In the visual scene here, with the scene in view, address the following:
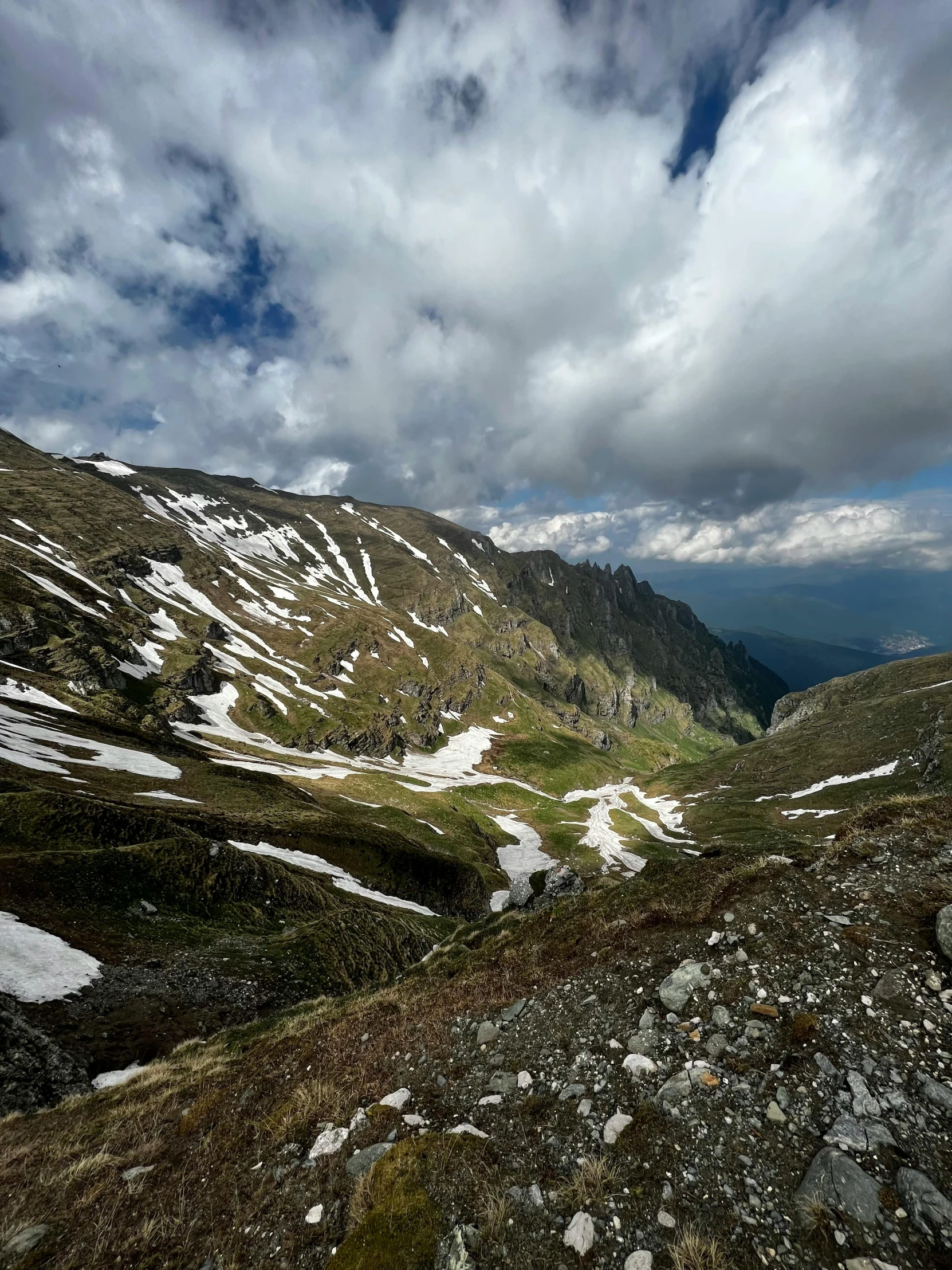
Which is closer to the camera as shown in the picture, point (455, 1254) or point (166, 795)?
point (455, 1254)

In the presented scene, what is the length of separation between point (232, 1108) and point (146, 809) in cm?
2947

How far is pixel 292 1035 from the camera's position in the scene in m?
14.2

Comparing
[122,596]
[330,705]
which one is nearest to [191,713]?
[330,705]

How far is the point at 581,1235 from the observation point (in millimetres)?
5492

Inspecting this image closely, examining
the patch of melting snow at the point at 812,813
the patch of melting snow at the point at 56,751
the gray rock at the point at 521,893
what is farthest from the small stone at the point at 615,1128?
the patch of melting snow at the point at 812,813

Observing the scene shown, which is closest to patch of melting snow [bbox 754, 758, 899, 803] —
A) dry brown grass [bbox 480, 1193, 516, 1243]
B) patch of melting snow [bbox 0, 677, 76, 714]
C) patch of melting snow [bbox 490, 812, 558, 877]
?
patch of melting snow [bbox 490, 812, 558, 877]

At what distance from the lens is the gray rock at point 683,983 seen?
30.3ft

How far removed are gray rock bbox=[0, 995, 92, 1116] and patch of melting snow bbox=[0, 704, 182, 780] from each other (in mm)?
32703

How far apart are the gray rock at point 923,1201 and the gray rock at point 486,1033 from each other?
7.02 metres

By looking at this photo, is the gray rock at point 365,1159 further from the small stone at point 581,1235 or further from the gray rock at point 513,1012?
the gray rock at point 513,1012

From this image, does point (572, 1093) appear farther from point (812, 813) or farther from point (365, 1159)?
point (812, 813)

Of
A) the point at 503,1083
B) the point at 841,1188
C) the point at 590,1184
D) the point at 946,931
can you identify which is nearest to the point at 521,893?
the point at 503,1083

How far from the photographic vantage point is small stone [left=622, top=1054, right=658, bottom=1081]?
7949mm

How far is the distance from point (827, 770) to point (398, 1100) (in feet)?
552
